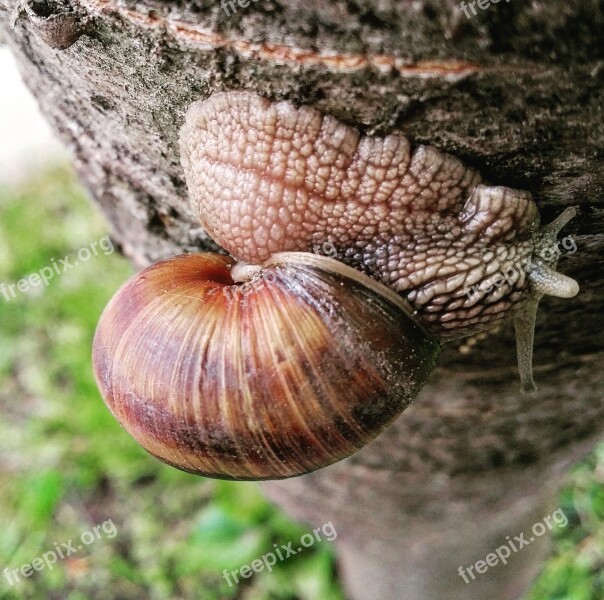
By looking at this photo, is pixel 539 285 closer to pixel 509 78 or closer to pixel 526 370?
pixel 526 370

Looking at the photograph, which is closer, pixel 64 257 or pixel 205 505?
pixel 205 505

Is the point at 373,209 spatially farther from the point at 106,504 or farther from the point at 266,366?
the point at 106,504

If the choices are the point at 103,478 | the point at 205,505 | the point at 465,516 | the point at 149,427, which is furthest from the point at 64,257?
the point at 149,427

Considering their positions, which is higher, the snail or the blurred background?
the snail

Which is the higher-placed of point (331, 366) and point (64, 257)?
point (331, 366)

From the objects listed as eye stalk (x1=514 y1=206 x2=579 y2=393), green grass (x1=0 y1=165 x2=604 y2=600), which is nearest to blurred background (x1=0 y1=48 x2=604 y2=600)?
green grass (x1=0 y1=165 x2=604 y2=600)

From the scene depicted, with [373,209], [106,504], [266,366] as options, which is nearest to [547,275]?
[373,209]

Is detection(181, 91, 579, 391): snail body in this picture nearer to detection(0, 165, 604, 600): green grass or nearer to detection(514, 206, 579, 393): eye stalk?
detection(514, 206, 579, 393): eye stalk
